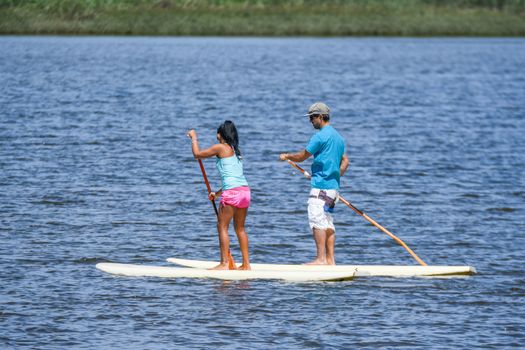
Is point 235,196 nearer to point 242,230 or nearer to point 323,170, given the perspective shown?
point 242,230

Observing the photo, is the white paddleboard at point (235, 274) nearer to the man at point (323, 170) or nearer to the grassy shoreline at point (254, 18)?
the man at point (323, 170)

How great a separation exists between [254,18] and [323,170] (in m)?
71.3

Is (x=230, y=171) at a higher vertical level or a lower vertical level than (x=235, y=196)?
higher

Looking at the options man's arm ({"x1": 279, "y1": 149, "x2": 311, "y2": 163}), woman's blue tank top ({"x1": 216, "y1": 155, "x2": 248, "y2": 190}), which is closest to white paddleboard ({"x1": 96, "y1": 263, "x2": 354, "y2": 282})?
woman's blue tank top ({"x1": 216, "y1": 155, "x2": 248, "y2": 190})

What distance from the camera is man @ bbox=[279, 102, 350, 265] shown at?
16.6 metres

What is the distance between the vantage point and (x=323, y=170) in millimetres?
16781

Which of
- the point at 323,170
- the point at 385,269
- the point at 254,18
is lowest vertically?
the point at 254,18

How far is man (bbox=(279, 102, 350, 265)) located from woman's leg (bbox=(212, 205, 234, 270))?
1.09m

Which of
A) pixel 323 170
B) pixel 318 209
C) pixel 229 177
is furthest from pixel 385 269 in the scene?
pixel 229 177

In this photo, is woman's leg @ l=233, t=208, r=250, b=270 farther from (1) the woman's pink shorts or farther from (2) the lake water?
(2) the lake water

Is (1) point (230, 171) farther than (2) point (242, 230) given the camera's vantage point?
No

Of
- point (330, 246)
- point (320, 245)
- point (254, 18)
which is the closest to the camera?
point (320, 245)

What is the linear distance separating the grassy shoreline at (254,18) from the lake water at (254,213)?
28011 millimetres

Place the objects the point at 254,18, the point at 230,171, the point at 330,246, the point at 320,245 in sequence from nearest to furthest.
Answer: the point at 230,171, the point at 320,245, the point at 330,246, the point at 254,18
